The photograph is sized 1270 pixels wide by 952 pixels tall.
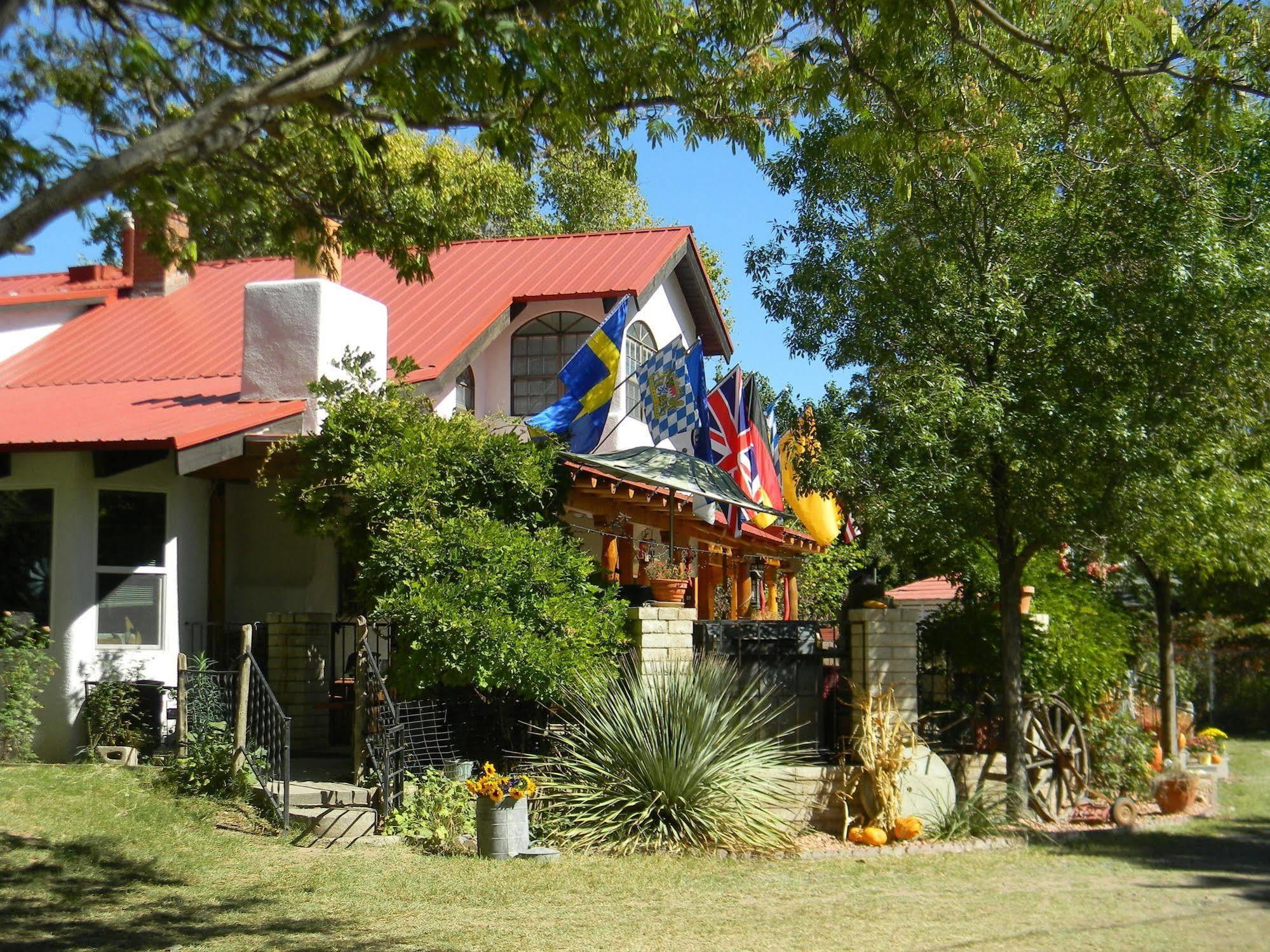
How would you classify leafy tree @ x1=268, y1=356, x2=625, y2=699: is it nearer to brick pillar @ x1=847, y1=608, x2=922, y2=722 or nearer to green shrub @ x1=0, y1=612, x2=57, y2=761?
brick pillar @ x1=847, y1=608, x2=922, y2=722

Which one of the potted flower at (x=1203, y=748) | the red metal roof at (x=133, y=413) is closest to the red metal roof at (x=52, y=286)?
the red metal roof at (x=133, y=413)

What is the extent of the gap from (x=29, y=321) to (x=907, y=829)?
573 inches

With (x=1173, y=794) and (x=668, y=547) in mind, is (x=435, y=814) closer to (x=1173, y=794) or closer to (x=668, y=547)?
(x=668, y=547)

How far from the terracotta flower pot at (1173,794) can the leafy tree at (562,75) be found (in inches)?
284

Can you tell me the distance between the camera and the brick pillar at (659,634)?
11.9m

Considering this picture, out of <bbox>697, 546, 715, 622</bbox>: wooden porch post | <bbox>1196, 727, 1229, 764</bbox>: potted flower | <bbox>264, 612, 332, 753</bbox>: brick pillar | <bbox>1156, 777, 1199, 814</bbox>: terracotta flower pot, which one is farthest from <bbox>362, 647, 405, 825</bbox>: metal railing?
<bbox>1196, 727, 1229, 764</bbox>: potted flower

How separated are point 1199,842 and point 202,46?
425 inches

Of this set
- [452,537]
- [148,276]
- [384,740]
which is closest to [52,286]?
[148,276]

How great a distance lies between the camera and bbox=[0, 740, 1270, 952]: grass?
311 inches

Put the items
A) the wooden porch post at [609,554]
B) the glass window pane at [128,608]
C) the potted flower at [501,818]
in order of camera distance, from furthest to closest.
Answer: the wooden porch post at [609,554] → the glass window pane at [128,608] → the potted flower at [501,818]

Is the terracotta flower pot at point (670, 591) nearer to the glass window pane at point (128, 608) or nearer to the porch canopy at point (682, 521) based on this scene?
the porch canopy at point (682, 521)

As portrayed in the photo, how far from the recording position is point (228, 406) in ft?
46.9

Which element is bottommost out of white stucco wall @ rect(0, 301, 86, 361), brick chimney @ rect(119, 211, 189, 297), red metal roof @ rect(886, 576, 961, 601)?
red metal roof @ rect(886, 576, 961, 601)

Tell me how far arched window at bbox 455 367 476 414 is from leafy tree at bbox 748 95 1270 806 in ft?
20.5
